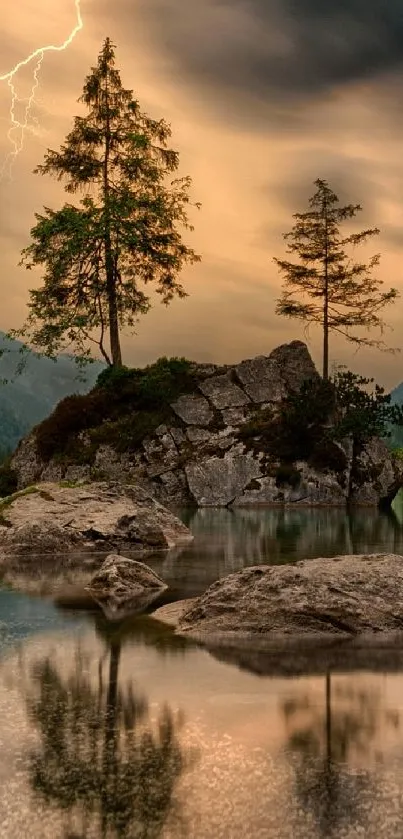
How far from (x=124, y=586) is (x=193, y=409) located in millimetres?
32480

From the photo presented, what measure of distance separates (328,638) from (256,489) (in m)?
31.9

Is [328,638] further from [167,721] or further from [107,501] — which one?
[107,501]

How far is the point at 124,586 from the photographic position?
1273cm

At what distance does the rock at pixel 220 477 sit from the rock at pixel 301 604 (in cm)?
3034

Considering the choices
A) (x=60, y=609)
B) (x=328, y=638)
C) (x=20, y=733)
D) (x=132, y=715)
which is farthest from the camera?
(x=60, y=609)

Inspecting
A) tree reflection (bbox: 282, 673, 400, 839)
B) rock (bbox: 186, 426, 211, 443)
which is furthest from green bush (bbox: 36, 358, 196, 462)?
tree reflection (bbox: 282, 673, 400, 839)

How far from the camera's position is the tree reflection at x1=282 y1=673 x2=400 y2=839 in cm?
489

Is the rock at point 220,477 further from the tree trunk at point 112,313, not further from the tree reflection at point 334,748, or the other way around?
the tree reflection at point 334,748

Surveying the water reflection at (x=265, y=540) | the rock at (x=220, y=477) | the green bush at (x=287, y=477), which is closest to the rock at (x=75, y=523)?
the water reflection at (x=265, y=540)

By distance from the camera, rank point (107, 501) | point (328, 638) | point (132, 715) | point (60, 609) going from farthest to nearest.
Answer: point (107, 501) → point (60, 609) → point (328, 638) → point (132, 715)

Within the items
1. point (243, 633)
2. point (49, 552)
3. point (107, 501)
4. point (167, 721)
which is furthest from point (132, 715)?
point (107, 501)

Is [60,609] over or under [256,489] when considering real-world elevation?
under

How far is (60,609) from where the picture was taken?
11.4m

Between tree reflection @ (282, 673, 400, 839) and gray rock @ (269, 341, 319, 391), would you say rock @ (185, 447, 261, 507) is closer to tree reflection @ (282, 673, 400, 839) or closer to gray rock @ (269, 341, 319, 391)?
gray rock @ (269, 341, 319, 391)
